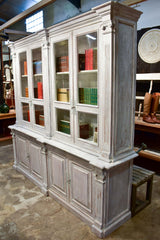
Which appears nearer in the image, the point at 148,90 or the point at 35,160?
the point at 35,160

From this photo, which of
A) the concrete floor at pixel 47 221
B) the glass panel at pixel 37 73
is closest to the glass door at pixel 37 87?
the glass panel at pixel 37 73

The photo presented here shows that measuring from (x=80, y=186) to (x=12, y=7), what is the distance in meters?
4.75

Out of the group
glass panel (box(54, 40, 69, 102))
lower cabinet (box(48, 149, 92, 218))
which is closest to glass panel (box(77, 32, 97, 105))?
glass panel (box(54, 40, 69, 102))

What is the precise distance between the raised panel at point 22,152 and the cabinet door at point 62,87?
0.96 metres

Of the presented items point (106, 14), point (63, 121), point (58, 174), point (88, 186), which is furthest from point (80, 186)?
point (106, 14)

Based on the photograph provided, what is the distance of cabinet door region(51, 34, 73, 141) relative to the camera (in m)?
2.38

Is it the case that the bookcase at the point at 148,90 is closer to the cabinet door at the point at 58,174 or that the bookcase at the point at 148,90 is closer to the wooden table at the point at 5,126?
the cabinet door at the point at 58,174

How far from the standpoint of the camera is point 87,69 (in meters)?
2.23

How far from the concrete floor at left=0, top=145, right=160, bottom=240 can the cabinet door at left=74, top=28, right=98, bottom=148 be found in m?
0.96

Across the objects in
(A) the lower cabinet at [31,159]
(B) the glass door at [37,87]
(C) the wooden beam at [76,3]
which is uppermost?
(C) the wooden beam at [76,3]

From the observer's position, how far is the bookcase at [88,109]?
1.93 meters

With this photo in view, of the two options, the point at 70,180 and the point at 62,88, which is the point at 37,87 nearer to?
the point at 62,88

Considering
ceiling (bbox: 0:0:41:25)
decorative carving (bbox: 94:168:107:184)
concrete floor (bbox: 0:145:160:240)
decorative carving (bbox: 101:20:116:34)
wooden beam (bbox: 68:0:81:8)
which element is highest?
ceiling (bbox: 0:0:41:25)

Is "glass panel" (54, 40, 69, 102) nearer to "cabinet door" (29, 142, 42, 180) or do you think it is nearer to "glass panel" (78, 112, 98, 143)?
"glass panel" (78, 112, 98, 143)
